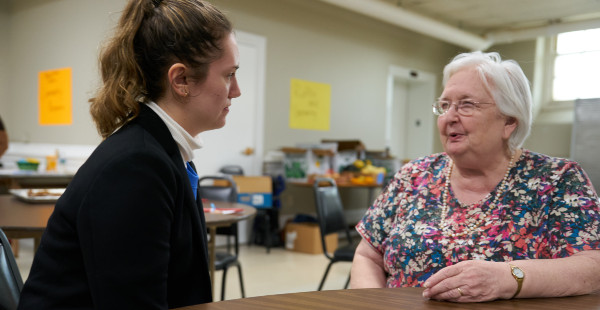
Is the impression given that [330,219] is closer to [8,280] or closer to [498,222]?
[498,222]

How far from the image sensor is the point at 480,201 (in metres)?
1.49

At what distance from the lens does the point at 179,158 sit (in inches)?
38.8

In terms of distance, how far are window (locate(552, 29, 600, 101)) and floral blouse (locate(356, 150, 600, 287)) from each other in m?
A: 7.11

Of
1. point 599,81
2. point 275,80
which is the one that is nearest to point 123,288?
point 275,80

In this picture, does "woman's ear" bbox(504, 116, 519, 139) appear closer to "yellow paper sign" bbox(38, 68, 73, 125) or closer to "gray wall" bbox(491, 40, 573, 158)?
"yellow paper sign" bbox(38, 68, 73, 125)

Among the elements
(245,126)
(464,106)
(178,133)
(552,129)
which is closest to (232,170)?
(245,126)

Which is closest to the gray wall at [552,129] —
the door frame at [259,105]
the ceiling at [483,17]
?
the ceiling at [483,17]

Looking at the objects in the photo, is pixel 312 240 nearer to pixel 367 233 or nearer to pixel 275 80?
pixel 275 80

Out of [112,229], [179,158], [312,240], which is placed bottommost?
[312,240]

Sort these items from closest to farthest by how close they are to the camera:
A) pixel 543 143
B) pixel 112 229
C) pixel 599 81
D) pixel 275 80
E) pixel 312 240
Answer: pixel 112 229, pixel 312 240, pixel 275 80, pixel 599 81, pixel 543 143

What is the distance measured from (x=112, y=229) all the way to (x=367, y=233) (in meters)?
0.96

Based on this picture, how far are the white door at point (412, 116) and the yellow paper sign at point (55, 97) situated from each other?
4774mm

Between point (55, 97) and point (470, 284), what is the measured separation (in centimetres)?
597

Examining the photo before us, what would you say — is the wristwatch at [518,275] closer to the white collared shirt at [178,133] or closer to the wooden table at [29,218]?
the white collared shirt at [178,133]
